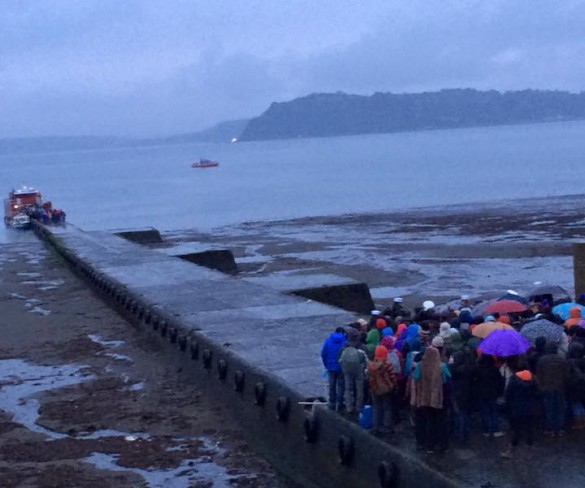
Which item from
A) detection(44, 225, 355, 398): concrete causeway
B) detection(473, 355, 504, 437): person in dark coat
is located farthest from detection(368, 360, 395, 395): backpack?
detection(44, 225, 355, 398): concrete causeway

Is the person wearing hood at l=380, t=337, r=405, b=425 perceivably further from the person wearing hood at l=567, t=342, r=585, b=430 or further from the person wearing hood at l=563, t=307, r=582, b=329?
→ the person wearing hood at l=563, t=307, r=582, b=329

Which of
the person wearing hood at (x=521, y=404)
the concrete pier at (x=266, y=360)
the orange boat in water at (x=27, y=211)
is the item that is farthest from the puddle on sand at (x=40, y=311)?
the orange boat in water at (x=27, y=211)

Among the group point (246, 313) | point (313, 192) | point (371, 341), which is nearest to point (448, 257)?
point (246, 313)

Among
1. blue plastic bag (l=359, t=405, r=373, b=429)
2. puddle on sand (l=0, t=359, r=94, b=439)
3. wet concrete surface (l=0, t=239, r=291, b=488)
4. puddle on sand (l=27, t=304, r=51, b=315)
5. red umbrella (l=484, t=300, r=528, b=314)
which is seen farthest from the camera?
puddle on sand (l=27, t=304, r=51, b=315)

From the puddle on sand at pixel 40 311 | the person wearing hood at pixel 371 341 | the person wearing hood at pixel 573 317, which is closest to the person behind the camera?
the person wearing hood at pixel 371 341

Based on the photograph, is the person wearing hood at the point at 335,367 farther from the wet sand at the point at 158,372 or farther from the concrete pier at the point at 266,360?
the wet sand at the point at 158,372

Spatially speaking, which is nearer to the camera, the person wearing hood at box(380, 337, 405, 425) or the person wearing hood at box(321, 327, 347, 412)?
the person wearing hood at box(380, 337, 405, 425)

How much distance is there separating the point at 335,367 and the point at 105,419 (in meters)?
5.66

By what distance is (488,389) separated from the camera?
9.61 metres

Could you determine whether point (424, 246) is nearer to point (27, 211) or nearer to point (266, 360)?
point (266, 360)

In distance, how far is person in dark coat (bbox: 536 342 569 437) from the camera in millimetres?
9352

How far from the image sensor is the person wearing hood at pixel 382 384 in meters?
9.95

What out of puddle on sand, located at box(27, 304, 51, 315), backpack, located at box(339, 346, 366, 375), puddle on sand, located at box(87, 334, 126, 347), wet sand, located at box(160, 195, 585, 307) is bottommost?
puddle on sand, located at box(87, 334, 126, 347)

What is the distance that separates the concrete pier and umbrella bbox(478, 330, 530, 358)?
1.24 meters
